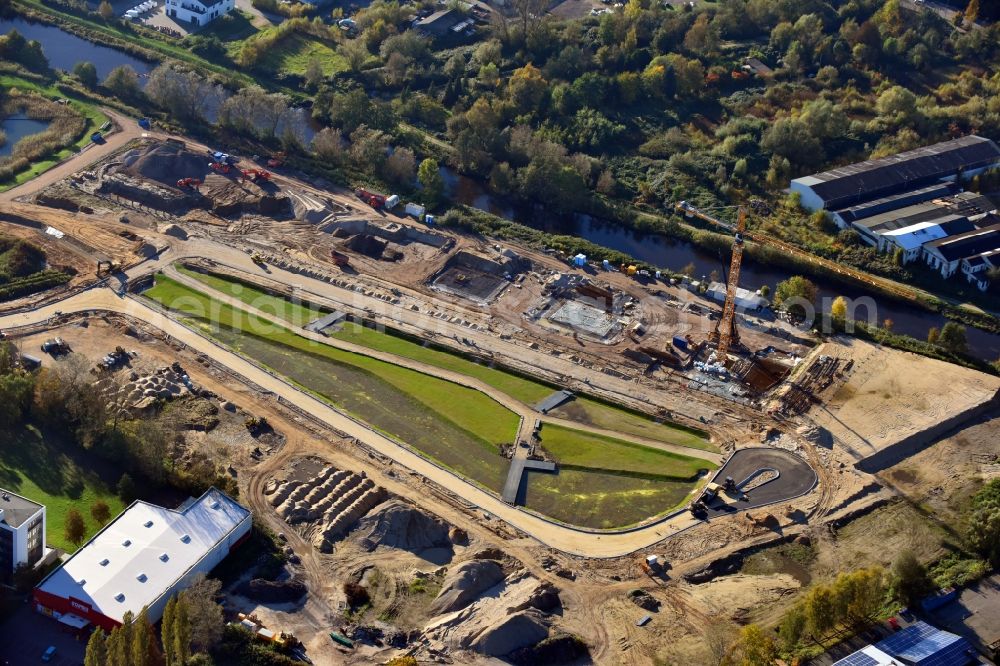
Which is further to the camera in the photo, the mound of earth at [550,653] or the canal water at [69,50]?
the canal water at [69,50]

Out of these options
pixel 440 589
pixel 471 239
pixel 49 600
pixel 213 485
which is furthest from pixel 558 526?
pixel 471 239

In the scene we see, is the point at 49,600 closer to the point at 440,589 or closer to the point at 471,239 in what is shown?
the point at 440,589

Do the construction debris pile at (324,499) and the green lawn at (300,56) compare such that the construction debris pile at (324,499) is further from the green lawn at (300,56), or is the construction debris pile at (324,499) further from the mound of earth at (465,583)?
the green lawn at (300,56)

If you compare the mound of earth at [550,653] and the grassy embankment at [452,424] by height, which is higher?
the grassy embankment at [452,424]

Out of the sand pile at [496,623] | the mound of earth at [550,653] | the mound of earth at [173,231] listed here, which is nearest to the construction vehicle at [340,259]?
the mound of earth at [173,231]

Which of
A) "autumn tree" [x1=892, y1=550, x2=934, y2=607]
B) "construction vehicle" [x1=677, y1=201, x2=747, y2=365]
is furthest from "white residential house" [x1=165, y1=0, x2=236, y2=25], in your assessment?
"autumn tree" [x1=892, y1=550, x2=934, y2=607]

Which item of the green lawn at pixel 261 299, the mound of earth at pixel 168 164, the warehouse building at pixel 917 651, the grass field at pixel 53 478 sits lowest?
the grass field at pixel 53 478
